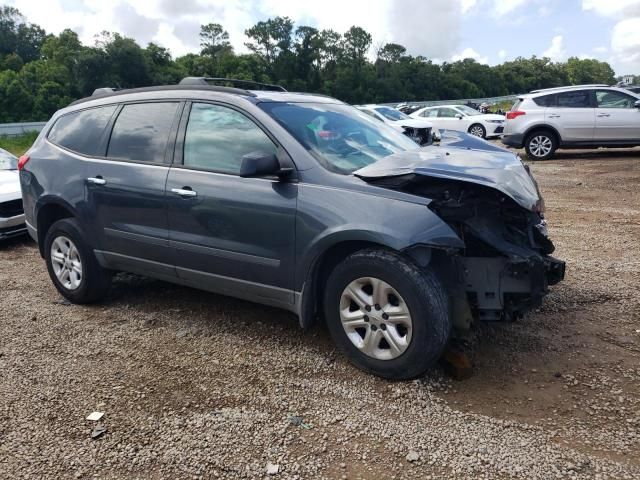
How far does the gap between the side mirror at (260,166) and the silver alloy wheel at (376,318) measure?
85 cm

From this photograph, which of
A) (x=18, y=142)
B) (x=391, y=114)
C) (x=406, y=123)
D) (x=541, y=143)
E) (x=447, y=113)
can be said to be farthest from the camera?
(x=18, y=142)

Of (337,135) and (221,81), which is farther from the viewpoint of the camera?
(221,81)

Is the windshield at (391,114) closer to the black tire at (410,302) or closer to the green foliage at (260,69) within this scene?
the black tire at (410,302)

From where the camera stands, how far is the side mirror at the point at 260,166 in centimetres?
331

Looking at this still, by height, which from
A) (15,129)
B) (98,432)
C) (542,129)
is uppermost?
(15,129)

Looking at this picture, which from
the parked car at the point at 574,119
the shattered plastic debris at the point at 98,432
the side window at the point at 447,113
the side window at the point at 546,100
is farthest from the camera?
the side window at the point at 447,113

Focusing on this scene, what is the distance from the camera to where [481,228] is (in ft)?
10.8

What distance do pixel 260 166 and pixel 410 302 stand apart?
47.5 inches

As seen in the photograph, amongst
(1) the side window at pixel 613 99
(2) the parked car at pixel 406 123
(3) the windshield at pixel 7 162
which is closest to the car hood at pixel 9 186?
(3) the windshield at pixel 7 162

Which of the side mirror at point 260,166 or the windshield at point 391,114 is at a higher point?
the windshield at point 391,114

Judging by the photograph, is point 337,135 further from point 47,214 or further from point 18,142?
point 18,142

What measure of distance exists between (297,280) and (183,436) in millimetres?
1139

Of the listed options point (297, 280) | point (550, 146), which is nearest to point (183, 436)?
point (297, 280)

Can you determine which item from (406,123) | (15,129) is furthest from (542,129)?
(15,129)
